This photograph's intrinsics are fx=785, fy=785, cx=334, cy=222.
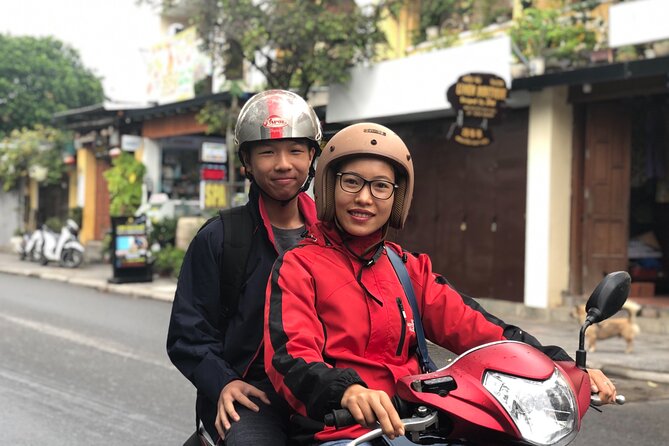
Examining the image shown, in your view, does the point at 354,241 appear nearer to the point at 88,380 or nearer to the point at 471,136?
the point at 88,380

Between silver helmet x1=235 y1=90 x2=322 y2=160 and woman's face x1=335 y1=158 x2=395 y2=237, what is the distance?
1.65 ft

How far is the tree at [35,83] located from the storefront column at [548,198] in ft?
102

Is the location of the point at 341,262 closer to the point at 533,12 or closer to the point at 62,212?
the point at 533,12

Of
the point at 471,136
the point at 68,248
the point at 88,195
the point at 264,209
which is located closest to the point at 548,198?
the point at 471,136

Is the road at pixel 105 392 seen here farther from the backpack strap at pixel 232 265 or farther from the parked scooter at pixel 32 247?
the parked scooter at pixel 32 247

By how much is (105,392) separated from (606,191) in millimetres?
8147

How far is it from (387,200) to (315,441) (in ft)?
2.38

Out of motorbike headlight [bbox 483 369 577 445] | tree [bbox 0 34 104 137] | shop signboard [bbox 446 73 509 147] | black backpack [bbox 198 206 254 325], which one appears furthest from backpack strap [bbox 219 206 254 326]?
tree [bbox 0 34 104 137]

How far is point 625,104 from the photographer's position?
11.7m

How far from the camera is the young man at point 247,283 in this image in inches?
99.3

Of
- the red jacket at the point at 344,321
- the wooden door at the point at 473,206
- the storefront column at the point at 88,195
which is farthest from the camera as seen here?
the storefront column at the point at 88,195

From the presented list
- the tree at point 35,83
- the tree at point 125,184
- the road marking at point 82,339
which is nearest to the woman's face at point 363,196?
the road marking at point 82,339

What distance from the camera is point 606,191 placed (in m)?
11.9

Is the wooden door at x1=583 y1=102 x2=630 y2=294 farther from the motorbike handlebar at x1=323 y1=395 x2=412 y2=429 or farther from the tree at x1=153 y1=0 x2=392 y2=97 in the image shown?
the motorbike handlebar at x1=323 y1=395 x2=412 y2=429
